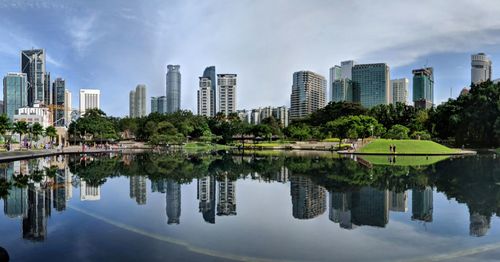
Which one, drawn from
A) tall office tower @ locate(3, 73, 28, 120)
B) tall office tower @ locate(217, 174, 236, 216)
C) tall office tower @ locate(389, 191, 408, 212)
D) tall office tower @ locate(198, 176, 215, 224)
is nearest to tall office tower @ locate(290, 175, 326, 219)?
tall office tower @ locate(217, 174, 236, 216)

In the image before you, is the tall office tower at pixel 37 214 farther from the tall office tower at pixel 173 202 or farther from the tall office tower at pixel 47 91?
the tall office tower at pixel 47 91

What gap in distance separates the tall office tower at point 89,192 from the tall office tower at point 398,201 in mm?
11303

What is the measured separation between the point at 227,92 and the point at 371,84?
212ft

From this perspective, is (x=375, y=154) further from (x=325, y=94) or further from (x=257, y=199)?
(x=325, y=94)

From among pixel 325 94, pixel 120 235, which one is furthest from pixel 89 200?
pixel 325 94

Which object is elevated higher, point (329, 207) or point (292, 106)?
point (292, 106)

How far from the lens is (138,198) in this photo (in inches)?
599

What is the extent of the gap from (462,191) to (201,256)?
1361 centimetres

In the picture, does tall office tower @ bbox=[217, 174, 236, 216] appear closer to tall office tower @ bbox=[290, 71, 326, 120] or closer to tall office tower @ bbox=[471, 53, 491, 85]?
tall office tower @ bbox=[290, 71, 326, 120]

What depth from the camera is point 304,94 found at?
161000mm

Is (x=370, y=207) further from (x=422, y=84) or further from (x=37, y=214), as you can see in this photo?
(x=422, y=84)

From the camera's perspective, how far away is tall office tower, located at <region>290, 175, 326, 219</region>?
1236cm

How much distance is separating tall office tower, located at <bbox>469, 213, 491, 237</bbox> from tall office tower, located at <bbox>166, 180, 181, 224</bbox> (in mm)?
8118

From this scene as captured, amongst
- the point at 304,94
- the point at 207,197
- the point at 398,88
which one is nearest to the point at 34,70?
the point at 304,94
